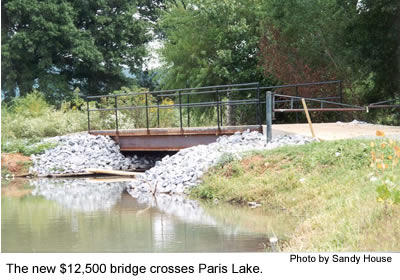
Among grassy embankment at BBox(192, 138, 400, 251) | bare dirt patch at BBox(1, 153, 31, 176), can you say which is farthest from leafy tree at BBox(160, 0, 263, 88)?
grassy embankment at BBox(192, 138, 400, 251)

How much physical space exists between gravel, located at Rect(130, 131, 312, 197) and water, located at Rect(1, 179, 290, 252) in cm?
48

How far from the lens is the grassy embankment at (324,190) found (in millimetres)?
7754

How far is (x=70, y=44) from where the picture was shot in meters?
35.6

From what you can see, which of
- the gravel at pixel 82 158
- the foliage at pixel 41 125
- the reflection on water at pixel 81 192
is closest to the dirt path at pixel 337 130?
the reflection on water at pixel 81 192

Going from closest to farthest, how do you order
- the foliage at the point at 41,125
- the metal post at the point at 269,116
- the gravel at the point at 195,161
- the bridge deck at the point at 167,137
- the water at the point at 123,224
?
1. the water at the point at 123,224
2. the gravel at the point at 195,161
3. the metal post at the point at 269,116
4. the bridge deck at the point at 167,137
5. the foliage at the point at 41,125

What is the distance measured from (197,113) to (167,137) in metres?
7.31

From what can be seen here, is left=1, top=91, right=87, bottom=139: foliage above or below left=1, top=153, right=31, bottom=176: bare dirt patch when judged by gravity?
above

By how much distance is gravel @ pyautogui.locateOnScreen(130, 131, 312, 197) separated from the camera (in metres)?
14.8

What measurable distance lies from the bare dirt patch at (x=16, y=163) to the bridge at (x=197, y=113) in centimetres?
255

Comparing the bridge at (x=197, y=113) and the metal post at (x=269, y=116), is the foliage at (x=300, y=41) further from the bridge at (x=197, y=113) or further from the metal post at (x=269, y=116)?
the metal post at (x=269, y=116)

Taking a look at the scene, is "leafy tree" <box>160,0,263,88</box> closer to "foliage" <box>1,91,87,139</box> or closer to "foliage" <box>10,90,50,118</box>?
"foliage" <box>1,91,87,139</box>

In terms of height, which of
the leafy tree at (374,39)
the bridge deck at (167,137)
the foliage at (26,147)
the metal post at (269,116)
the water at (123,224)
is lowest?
the water at (123,224)

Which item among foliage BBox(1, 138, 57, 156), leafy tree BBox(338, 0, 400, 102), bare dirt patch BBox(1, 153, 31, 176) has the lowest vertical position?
bare dirt patch BBox(1, 153, 31, 176)
